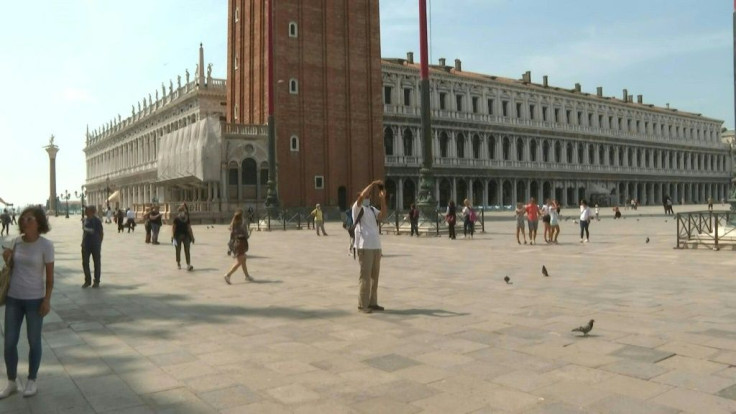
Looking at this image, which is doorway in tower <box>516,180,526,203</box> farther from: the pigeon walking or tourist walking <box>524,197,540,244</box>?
the pigeon walking

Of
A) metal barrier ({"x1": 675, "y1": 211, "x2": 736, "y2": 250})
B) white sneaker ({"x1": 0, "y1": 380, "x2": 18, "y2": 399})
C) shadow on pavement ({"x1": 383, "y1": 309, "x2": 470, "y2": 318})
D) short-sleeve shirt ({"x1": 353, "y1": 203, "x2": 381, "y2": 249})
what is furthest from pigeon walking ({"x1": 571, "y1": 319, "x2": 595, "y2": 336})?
metal barrier ({"x1": 675, "y1": 211, "x2": 736, "y2": 250})

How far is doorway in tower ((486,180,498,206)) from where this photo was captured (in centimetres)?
6278

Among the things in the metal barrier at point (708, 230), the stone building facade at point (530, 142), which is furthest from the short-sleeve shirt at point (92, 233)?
the stone building facade at point (530, 142)

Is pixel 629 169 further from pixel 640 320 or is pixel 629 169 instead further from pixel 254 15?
pixel 640 320

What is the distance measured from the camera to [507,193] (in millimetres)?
64375

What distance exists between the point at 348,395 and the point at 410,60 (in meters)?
60.6

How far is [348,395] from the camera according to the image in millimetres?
4457

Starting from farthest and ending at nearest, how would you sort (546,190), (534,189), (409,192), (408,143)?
(546,190) → (534,189) → (408,143) → (409,192)

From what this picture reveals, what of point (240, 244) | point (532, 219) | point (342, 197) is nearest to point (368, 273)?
point (240, 244)

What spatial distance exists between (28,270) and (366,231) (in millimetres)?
3935

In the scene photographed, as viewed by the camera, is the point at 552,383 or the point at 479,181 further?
the point at 479,181

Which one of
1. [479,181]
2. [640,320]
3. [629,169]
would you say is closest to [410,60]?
[479,181]

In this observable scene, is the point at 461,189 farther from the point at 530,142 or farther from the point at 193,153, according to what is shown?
the point at 193,153

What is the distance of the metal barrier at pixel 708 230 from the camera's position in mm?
15062
